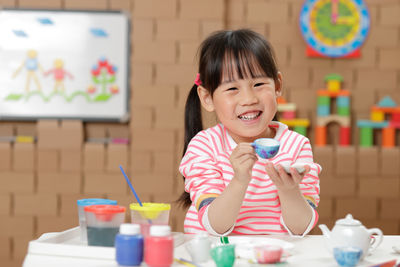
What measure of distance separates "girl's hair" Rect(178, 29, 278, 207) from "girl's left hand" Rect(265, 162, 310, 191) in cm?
33

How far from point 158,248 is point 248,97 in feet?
1.91

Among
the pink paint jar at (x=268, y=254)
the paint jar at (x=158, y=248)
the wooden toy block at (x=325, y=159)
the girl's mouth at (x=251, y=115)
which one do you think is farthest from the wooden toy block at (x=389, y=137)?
the paint jar at (x=158, y=248)

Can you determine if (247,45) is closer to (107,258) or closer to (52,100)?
(107,258)

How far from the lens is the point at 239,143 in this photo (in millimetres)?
1409

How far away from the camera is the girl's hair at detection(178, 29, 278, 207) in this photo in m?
1.41

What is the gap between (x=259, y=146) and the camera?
48.9 inches

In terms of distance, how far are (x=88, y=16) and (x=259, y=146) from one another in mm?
2078

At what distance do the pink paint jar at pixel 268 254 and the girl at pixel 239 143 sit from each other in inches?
11.9

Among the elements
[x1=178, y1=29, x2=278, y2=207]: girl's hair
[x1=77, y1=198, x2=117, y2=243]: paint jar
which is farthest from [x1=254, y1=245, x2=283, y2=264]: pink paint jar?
[x1=178, y1=29, x2=278, y2=207]: girl's hair

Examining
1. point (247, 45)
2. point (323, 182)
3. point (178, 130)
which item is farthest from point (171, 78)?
point (247, 45)

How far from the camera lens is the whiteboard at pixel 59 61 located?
3.04 meters

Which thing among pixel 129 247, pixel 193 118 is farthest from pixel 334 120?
pixel 129 247

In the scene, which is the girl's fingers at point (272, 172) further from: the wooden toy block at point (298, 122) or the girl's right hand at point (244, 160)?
the wooden toy block at point (298, 122)

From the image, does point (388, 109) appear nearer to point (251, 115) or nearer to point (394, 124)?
point (394, 124)
